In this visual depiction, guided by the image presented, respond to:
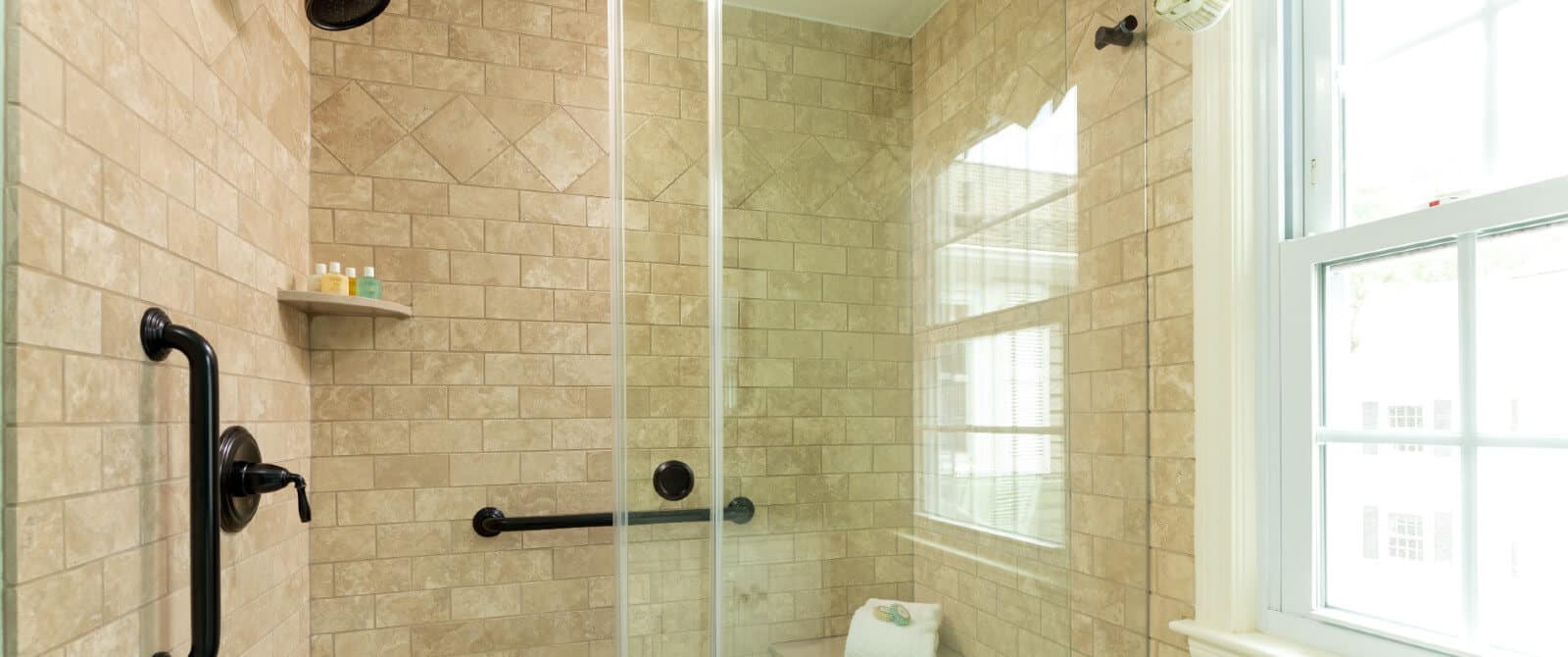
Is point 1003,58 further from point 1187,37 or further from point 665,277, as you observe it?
point 665,277

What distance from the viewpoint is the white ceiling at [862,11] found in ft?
4.03

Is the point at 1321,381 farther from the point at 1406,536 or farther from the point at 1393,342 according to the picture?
the point at 1406,536

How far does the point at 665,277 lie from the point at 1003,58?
0.65m

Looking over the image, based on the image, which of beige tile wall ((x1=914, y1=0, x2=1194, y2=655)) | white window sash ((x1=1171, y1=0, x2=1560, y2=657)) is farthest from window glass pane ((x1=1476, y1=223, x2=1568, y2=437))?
beige tile wall ((x1=914, y1=0, x2=1194, y2=655))

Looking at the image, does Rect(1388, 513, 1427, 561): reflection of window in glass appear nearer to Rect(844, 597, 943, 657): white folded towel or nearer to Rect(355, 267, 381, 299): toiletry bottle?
Rect(844, 597, 943, 657): white folded towel

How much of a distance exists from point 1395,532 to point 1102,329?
1.60ft

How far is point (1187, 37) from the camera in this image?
4.33 ft

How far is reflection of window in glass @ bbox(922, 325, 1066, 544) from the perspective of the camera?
49.9 inches

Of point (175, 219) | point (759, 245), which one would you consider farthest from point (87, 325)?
point (759, 245)

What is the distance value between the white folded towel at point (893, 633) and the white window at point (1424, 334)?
51 cm

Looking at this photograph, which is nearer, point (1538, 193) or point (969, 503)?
point (1538, 193)

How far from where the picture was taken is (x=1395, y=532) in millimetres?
1108

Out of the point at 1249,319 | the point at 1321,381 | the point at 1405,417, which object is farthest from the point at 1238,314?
the point at 1405,417

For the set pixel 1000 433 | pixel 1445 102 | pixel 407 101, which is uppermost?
pixel 407 101
